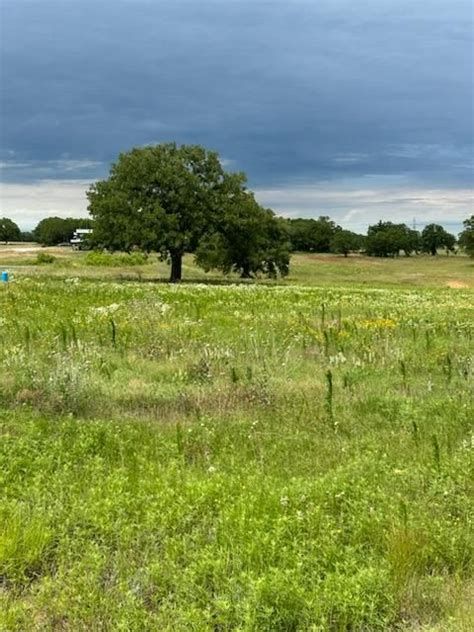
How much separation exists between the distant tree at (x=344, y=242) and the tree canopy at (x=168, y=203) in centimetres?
6799

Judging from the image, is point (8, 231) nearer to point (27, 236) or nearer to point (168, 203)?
point (27, 236)

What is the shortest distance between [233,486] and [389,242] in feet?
384

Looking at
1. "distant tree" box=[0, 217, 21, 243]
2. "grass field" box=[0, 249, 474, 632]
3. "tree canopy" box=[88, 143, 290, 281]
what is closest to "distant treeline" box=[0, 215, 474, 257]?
"distant tree" box=[0, 217, 21, 243]

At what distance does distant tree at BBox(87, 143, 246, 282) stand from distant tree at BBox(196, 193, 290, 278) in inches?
33.4

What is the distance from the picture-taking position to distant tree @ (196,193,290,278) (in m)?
40.6

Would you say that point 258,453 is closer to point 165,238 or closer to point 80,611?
point 80,611

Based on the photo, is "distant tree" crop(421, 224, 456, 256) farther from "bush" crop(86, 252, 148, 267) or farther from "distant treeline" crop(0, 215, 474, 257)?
"bush" crop(86, 252, 148, 267)

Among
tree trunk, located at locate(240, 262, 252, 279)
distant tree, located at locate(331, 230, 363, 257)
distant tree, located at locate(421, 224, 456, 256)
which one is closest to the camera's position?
tree trunk, located at locate(240, 262, 252, 279)

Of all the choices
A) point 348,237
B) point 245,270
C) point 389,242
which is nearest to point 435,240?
point 389,242

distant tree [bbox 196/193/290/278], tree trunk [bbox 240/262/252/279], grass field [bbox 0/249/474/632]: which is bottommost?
grass field [bbox 0/249/474/632]

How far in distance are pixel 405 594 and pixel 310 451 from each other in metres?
2.52

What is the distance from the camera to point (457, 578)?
143 inches

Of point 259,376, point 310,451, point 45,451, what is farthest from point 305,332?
point 45,451

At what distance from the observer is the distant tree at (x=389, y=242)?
116 metres
